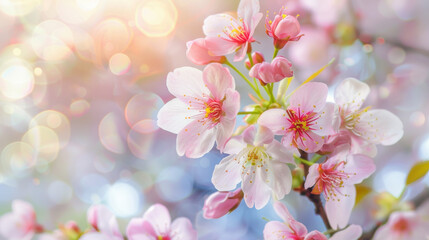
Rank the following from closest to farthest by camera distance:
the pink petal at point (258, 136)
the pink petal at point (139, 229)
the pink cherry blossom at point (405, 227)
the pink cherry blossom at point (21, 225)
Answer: the pink petal at point (258, 136), the pink petal at point (139, 229), the pink cherry blossom at point (405, 227), the pink cherry blossom at point (21, 225)

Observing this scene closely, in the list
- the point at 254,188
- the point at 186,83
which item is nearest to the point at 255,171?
the point at 254,188

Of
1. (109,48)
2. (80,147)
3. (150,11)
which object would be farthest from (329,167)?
A: (80,147)

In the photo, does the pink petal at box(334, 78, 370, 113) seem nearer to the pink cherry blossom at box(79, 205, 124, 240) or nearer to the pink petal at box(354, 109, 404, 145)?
the pink petal at box(354, 109, 404, 145)

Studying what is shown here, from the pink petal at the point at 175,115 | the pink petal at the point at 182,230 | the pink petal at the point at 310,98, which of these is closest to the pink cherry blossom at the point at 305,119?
the pink petal at the point at 310,98

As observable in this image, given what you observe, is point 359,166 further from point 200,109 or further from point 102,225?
point 102,225

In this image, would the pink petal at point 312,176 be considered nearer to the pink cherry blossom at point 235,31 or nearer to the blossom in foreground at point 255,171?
the blossom in foreground at point 255,171

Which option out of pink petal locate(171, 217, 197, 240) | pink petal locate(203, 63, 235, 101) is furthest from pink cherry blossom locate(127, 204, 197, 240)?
pink petal locate(203, 63, 235, 101)

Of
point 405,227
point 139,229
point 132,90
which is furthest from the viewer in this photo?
point 132,90
